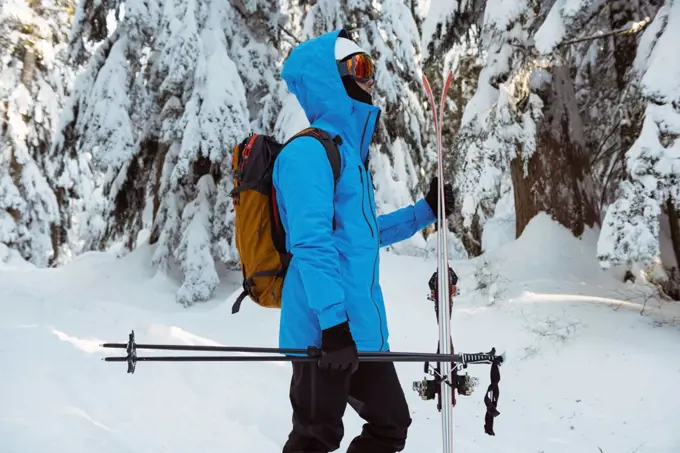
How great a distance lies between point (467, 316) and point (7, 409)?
4749 mm

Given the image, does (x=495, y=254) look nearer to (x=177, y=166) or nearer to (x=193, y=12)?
(x=177, y=166)

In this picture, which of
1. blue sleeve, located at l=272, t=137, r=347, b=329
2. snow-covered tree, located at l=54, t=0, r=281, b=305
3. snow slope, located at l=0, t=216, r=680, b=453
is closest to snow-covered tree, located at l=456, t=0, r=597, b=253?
snow slope, located at l=0, t=216, r=680, b=453

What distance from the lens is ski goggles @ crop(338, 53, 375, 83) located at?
8.86ft

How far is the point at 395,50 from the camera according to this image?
34.3 feet

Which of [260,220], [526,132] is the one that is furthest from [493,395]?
[526,132]

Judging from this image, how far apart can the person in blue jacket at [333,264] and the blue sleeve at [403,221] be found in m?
0.49

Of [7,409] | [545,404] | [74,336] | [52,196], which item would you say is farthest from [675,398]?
[52,196]

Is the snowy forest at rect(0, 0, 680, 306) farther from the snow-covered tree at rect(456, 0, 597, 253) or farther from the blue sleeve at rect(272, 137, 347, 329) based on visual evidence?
the blue sleeve at rect(272, 137, 347, 329)

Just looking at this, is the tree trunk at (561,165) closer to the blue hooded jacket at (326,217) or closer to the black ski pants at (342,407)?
the blue hooded jacket at (326,217)

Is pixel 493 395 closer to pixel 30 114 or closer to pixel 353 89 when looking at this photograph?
pixel 353 89

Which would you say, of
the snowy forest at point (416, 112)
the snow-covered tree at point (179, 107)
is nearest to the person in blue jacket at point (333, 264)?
the snowy forest at point (416, 112)

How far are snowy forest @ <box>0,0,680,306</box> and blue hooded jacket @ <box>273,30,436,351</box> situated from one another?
3280mm

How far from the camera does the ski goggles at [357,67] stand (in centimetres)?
270

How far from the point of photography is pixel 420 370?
20.6 ft
